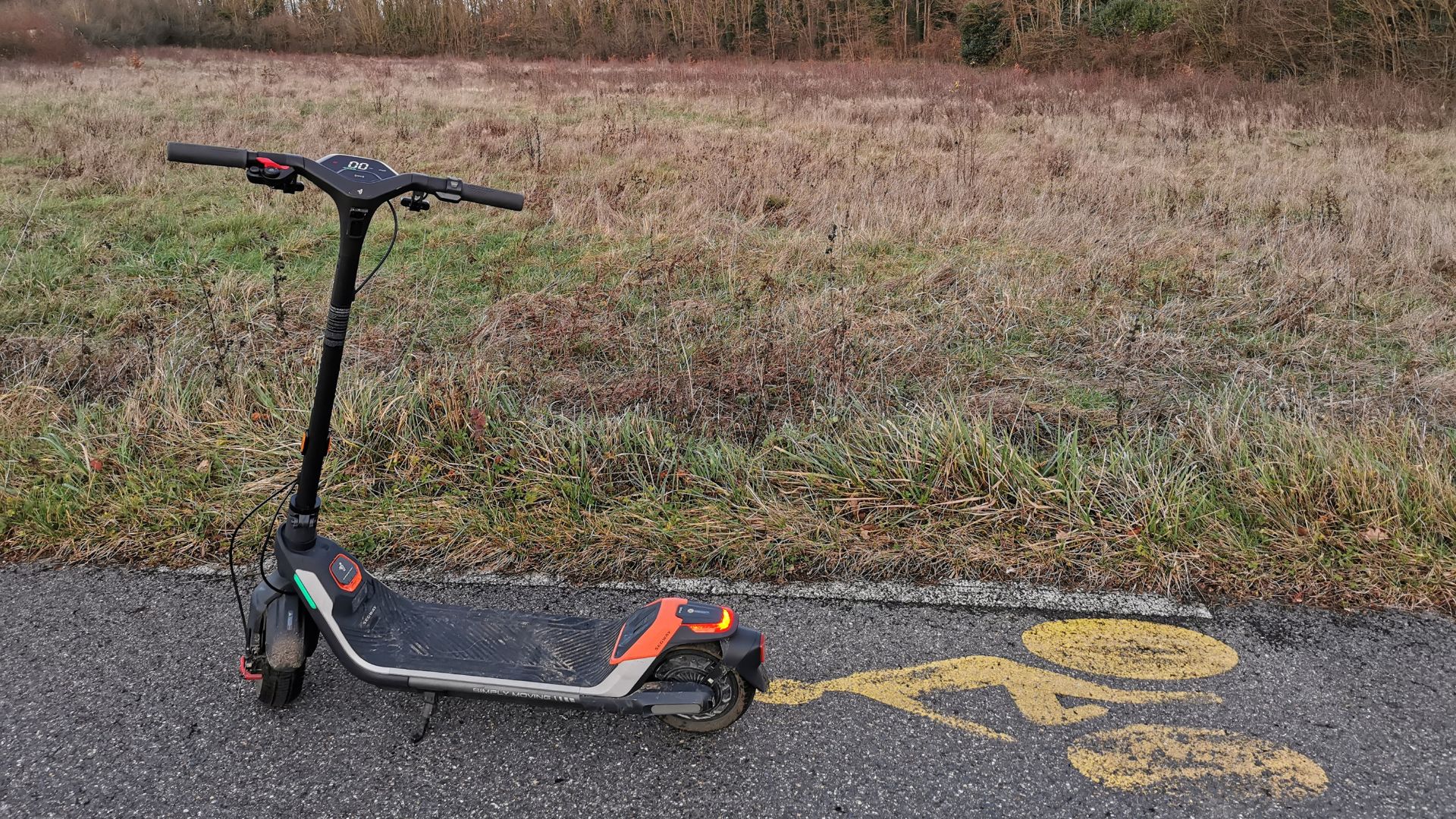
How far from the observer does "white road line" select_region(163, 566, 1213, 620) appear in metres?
3.13

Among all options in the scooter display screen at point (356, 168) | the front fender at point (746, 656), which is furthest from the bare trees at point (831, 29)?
the scooter display screen at point (356, 168)

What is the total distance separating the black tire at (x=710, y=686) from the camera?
2467mm

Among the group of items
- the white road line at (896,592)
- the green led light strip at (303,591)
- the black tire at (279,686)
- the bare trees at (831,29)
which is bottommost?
the white road line at (896,592)

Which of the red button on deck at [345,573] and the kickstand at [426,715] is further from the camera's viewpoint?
the red button on deck at [345,573]

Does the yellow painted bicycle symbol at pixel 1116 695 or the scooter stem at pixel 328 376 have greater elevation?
the scooter stem at pixel 328 376

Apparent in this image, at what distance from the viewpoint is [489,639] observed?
8.79 feet

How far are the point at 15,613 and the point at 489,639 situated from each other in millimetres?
1765

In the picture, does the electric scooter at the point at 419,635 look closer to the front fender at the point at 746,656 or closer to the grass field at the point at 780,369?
the front fender at the point at 746,656

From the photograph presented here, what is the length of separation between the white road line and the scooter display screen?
1.58m

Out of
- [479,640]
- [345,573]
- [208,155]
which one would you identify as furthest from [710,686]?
[208,155]

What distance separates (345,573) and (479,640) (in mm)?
432

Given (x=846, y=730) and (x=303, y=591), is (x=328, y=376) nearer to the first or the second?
(x=303, y=591)

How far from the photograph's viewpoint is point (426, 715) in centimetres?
252

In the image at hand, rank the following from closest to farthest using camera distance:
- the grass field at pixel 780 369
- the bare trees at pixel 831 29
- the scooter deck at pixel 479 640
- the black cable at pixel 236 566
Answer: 1. the scooter deck at pixel 479 640
2. the black cable at pixel 236 566
3. the grass field at pixel 780 369
4. the bare trees at pixel 831 29
